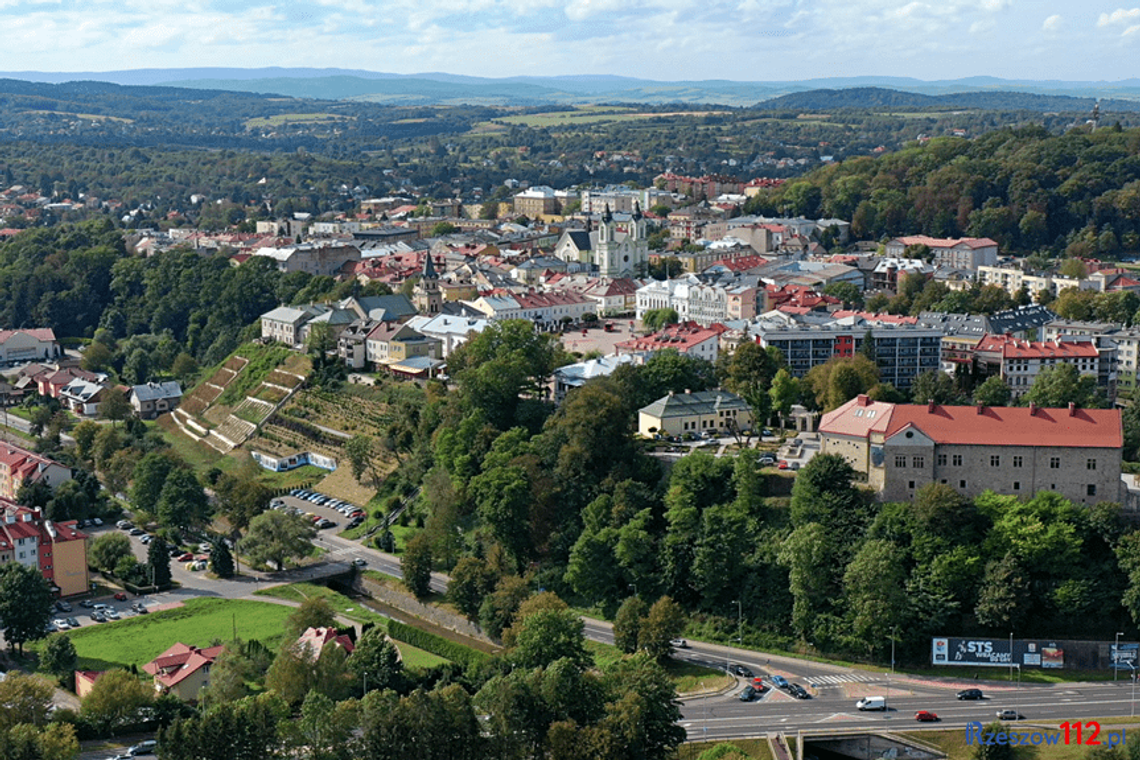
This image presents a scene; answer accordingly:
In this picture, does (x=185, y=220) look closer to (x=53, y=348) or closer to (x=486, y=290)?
(x=53, y=348)

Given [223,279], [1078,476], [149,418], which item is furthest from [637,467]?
[223,279]

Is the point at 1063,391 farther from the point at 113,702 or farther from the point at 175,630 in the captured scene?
the point at 113,702

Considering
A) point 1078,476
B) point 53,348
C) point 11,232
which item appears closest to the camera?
point 1078,476

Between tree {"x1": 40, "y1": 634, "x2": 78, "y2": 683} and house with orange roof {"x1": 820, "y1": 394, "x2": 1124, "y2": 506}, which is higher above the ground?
house with orange roof {"x1": 820, "y1": 394, "x2": 1124, "y2": 506}

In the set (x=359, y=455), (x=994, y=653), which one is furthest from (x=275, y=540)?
(x=994, y=653)

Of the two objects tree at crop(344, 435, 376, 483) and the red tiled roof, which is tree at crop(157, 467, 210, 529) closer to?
tree at crop(344, 435, 376, 483)

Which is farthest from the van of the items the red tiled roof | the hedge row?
the hedge row
